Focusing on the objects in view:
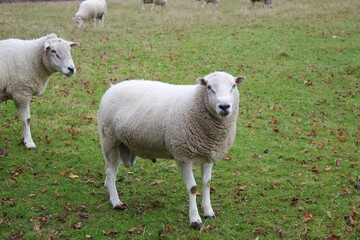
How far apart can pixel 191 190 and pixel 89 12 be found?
16377mm

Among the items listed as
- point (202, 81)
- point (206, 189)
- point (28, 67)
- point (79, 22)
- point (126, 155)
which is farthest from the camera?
point (79, 22)

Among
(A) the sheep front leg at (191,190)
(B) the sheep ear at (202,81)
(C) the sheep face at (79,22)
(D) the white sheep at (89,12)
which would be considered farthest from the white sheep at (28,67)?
(D) the white sheep at (89,12)

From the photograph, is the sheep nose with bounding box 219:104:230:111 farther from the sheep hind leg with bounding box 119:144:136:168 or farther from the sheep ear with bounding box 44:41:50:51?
the sheep ear with bounding box 44:41:50:51

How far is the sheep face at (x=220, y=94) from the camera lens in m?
4.85

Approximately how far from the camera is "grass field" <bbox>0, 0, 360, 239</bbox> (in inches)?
223

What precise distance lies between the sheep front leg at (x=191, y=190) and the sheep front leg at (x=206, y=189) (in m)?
0.24

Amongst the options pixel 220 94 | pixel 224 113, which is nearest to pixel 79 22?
pixel 220 94

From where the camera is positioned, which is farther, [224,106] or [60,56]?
[60,56]

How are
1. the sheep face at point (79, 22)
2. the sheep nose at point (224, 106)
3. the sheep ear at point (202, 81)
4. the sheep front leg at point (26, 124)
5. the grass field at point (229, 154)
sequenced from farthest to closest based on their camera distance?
1. the sheep face at point (79, 22)
2. the sheep front leg at point (26, 124)
3. the grass field at point (229, 154)
4. the sheep ear at point (202, 81)
5. the sheep nose at point (224, 106)

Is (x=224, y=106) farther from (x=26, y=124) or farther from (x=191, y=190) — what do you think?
(x=26, y=124)

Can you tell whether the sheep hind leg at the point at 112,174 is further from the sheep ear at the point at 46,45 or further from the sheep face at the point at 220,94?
the sheep ear at the point at 46,45

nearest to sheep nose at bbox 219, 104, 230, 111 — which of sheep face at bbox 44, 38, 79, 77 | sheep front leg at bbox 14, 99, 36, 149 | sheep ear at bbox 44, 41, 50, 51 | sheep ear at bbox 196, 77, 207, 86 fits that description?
sheep ear at bbox 196, 77, 207, 86

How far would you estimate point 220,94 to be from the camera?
16.2ft

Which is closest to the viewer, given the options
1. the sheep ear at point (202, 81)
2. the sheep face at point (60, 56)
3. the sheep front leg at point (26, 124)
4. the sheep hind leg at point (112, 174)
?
the sheep ear at point (202, 81)
